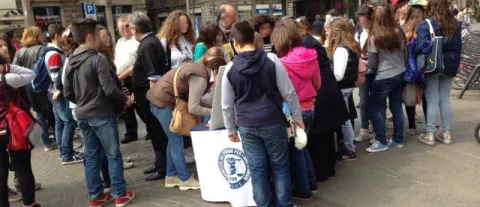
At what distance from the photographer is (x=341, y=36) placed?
14.1 ft

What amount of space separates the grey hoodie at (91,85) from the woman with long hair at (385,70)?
2.67 metres

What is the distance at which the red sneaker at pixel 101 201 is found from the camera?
394 centimetres

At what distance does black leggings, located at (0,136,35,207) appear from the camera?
11.8 ft

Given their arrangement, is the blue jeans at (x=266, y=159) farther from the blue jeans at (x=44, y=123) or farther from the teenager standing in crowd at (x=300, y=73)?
the blue jeans at (x=44, y=123)

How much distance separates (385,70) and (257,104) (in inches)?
84.7

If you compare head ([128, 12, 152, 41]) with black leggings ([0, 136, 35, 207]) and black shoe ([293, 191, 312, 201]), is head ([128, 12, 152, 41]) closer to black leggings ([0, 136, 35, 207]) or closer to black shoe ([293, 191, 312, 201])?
black leggings ([0, 136, 35, 207])

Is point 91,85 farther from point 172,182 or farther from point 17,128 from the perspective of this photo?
point 172,182

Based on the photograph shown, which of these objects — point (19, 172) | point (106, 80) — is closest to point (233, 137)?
point (106, 80)

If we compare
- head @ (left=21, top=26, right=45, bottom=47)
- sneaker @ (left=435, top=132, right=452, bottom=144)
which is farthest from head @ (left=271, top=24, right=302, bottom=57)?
head @ (left=21, top=26, right=45, bottom=47)

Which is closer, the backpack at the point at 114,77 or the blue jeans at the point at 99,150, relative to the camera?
the backpack at the point at 114,77

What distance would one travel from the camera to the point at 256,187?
329 centimetres

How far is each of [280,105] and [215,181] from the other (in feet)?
3.34

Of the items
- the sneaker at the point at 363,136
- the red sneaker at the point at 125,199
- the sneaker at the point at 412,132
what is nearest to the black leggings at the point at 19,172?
the red sneaker at the point at 125,199

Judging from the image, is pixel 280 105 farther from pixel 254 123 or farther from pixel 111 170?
pixel 111 170
